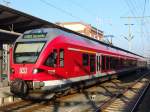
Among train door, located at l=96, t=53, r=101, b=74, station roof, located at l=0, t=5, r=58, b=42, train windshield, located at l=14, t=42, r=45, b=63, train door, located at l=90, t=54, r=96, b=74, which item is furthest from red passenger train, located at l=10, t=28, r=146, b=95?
train door, located at l=96, t=53, r=101, b=74

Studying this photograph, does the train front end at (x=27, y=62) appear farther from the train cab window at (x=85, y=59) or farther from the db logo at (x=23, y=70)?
the train cab window at (x=85, y=59)

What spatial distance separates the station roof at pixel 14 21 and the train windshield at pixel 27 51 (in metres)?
0.82

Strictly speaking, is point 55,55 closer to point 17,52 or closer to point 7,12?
point 17,52

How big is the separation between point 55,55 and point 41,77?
52.9 inches

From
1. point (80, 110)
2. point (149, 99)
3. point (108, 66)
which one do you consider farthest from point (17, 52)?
point (108, 66)

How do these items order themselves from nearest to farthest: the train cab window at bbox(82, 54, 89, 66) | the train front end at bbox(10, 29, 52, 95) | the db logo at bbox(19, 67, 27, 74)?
1. the train front end at bbox(10, 29, 52, 95)
2. the db logo at bbox(19, 67, 27, 74)
3. the train cab window at bbox(82, 54, 89, 66)

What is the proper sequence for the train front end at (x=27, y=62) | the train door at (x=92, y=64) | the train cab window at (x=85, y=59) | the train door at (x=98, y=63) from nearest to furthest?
the train front end at (x=27, y=62) → the train cab window at (x=85, y=59) → the train door at (x=92, y=64) → the train door at (x=98, y=63)

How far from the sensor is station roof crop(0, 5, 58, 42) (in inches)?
611

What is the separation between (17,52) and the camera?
1559cm

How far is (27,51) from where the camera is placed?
15.3 metres

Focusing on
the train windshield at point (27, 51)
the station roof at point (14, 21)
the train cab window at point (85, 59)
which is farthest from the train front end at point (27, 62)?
the train cab window at point (85, 59)

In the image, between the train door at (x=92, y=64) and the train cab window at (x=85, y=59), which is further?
the train door at (x=92, y=64)

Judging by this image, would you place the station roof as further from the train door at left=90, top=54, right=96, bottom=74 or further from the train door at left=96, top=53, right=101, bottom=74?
the train door at left=96, top=53, right=101, bottom=74

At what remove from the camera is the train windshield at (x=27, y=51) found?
590 inches
